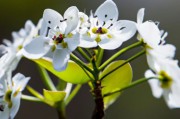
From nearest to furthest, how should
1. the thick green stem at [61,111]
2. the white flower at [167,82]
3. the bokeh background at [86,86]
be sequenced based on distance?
the white flower at [167,82], the thick green stem at [61,111], the bokeh background at [86,86]

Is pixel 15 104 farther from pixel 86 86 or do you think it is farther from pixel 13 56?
pixel 86 86

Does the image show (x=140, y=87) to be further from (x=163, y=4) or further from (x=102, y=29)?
(x=102, y=29)

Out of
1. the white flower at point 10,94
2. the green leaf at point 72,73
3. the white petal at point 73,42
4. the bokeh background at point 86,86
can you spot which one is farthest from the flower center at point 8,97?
the bokeh background at point 86,86

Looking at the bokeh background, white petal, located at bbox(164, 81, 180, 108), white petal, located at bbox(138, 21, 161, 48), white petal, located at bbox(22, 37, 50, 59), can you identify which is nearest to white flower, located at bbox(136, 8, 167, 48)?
white petal, located at bbox(138, 21, 161, 48)

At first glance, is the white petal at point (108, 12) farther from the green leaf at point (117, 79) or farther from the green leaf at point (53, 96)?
the green leaf at point (53, 96)

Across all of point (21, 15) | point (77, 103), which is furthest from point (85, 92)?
point (21, 15)

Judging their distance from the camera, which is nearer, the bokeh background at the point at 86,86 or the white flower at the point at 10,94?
the white flower at the point at 10,94

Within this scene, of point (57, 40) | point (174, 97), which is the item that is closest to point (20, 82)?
point (57, 40)
